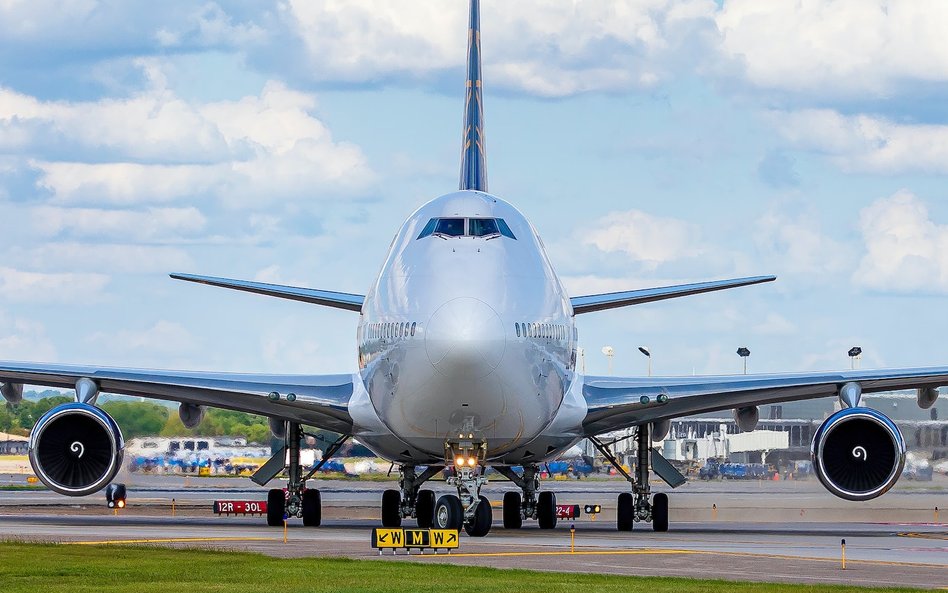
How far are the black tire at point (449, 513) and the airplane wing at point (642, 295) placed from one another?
22.0 ft

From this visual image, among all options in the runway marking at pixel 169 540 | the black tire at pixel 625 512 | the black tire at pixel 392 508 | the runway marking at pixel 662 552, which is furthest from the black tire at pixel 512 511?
the runway marking at pixel 662 552

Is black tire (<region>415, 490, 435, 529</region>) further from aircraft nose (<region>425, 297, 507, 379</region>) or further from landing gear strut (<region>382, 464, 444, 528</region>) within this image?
aircraft nose (<region>425, 297, 507, 379</region>)

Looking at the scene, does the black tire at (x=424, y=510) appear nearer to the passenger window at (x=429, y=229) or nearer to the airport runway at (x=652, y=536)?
the airport runway at (x=652, y=536)

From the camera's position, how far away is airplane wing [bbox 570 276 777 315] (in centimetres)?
3439

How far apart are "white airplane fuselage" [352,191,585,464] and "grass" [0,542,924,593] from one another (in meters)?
5.24

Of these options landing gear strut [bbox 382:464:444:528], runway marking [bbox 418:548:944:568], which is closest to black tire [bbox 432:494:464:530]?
runway marking [bbox 418:548:944:568]

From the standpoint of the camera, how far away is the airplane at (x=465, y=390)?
1139 inches

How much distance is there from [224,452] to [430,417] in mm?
44499

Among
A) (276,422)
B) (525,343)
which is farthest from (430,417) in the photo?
Result: (276,422)

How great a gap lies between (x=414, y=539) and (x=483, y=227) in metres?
6.54

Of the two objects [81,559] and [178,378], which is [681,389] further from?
[81,559]

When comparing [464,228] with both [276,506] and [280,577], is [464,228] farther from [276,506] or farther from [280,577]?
[280,577]

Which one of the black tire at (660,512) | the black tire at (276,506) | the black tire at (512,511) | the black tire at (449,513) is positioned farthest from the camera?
the black tire at (512,511)

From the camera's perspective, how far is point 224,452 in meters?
72.8
